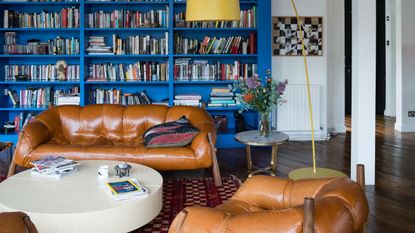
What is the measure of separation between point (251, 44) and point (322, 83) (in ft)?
4.54

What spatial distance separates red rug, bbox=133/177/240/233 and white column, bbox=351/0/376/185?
124cm

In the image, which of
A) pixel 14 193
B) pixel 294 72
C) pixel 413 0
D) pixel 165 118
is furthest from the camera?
pixel 413 0

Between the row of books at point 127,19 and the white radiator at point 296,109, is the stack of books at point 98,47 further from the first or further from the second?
the white radiator at point 296,109

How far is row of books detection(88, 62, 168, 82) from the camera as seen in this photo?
6.55m

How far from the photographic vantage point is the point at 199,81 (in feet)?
21.2

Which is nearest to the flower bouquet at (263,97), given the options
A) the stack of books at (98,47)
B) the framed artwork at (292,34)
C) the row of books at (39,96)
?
the framed artwork at (292,34)

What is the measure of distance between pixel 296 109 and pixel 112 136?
301 centimetres

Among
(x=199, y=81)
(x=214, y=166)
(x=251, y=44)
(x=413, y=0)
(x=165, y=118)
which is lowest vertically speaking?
(x=214, y=166)

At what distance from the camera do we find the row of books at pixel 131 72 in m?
6.55

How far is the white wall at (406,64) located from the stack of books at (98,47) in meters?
4.73

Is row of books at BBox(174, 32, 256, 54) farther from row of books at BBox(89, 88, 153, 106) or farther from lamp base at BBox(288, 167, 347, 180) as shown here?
lamp base at BBox(288, 167, 347, 180)

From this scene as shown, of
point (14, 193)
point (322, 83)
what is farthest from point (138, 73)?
point (14, 193)

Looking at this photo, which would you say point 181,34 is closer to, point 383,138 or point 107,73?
point 107,73

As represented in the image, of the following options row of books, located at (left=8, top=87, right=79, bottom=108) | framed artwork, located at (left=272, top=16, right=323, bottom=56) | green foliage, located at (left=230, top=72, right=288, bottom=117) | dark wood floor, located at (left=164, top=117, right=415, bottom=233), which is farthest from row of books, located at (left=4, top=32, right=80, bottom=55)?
green foliage, located at (left=230, top=72, right=288, bottom=117)
